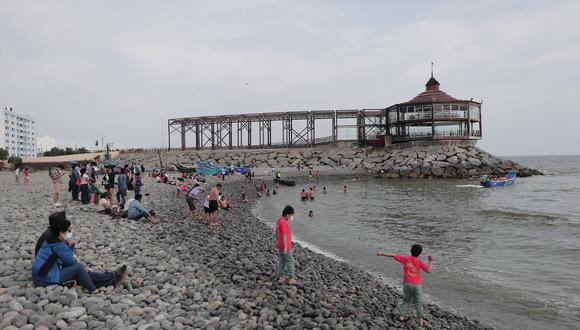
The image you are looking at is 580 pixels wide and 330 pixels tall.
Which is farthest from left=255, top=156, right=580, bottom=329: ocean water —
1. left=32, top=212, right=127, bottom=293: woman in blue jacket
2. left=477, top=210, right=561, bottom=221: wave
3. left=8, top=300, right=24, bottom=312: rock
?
left=8, top=300, right=24, bottom=312: rock

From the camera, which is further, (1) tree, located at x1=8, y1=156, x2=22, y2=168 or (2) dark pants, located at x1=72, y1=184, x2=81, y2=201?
(1) tree, located at x1=8, y1=156, x2=22, y2=168

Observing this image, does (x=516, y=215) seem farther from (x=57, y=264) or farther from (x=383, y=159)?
(x=383, y=159)

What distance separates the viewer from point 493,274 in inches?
500

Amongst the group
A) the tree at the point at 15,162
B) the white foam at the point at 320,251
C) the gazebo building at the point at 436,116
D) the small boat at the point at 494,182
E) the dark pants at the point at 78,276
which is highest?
the gazebo building at the point at 436,116

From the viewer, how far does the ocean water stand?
10180 mm

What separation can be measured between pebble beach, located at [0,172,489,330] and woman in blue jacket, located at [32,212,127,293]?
0.18m

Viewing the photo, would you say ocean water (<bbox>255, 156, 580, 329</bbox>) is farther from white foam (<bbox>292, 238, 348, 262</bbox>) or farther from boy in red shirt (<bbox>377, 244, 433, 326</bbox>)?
boy in red shirt (<bbox>377, 244, 433, 326</bbox>)

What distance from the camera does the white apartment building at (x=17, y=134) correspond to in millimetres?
124244

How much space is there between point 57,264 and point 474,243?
653 inches

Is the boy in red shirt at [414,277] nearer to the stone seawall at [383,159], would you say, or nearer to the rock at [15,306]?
the rock at [15,306]

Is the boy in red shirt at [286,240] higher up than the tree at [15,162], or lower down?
lower down

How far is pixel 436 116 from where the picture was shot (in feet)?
203

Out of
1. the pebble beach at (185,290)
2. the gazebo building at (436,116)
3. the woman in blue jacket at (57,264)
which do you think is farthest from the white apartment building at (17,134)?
the woman in blue jacket at (57,264)

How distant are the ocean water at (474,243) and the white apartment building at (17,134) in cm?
12964
